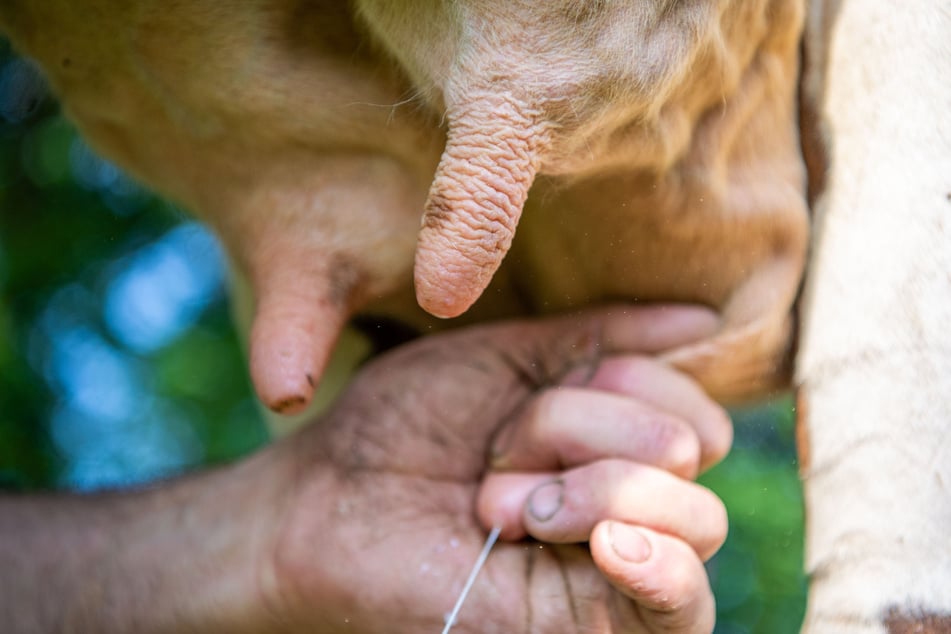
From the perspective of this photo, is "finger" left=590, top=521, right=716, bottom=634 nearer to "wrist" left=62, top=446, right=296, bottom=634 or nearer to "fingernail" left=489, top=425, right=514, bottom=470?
"fingernail" left=489, top=425, right=514, bottom=470

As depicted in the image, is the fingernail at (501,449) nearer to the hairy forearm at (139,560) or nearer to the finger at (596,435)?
the finger at (596,435)

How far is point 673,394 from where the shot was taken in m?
0.97

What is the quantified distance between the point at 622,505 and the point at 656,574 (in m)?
0.07

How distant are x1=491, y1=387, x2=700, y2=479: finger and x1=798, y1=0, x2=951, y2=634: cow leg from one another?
0.11 meters

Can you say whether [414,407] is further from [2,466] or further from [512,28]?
[2,466]

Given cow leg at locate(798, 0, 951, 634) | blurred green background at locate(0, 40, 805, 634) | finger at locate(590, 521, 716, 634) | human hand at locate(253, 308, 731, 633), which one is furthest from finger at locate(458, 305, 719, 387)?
blurred green background at locate(0, 40, 805, 634)

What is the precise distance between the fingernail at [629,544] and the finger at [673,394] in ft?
0.56

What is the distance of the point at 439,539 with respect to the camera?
939 millimetres

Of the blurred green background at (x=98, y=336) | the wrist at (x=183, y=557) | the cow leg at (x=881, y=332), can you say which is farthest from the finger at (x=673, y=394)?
the blurred green background at (x=98, y=336)

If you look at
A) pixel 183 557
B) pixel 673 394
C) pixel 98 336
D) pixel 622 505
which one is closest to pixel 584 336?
pixel 673 394

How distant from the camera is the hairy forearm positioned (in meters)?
1.06

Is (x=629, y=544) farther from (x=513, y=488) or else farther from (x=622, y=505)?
(x=513, y=488)

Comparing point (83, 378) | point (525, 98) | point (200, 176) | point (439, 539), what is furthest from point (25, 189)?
point (525, 98)

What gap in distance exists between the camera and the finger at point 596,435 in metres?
0.90
